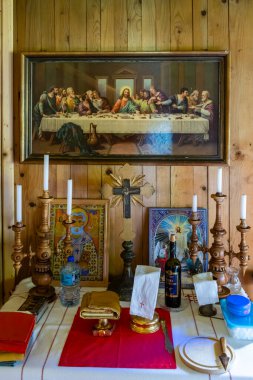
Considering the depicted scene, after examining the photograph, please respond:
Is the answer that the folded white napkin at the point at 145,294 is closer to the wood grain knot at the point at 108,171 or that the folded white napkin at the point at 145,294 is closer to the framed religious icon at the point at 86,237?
the framed religious icon at the point at 86,237

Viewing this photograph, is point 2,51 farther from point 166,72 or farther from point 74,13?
point 166,72

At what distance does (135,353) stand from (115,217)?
2.26 feet

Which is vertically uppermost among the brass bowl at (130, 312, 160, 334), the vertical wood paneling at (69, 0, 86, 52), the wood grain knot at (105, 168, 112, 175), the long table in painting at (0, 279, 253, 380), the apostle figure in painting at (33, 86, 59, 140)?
the vertical wood paneling at (69, 0, 86, 52)

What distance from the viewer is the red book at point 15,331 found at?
101cm

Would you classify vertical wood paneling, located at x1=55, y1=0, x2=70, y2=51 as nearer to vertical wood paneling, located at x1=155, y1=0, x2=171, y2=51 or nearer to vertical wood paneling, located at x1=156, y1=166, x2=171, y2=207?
vertical wood paneling, located at x1=155, y1=0, x2=171, y2=51

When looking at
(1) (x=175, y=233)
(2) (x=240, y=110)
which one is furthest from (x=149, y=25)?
(1) (x=175, y=233)

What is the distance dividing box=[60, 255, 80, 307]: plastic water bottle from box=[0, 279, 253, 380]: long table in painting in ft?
0.11

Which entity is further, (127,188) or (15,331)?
(127,188)

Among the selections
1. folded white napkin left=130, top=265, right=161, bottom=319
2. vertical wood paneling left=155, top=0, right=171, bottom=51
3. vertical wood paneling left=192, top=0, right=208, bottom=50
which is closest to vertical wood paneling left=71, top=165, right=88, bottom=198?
folded white napkin left=130, top=265, right=161, bottom=319

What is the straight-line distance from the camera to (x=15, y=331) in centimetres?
107

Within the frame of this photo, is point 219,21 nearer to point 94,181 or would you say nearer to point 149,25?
point 149,25

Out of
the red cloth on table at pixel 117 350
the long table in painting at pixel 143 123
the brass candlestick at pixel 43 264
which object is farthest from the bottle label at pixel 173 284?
the long table in painting at pixel 143 123

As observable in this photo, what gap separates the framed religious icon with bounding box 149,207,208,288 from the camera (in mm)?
1588

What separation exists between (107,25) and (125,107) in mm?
383
